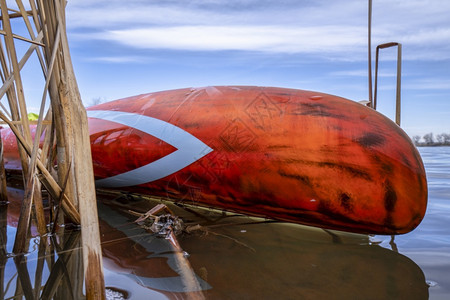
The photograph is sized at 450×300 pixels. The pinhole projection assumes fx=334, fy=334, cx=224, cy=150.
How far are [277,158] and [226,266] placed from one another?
0.67 m

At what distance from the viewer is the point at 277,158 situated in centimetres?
173

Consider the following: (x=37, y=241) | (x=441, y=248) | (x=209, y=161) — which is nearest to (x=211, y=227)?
(x=209, y=161)

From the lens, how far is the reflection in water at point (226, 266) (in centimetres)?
107

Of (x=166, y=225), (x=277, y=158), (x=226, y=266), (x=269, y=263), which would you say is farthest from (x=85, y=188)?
(x=277, y=158)

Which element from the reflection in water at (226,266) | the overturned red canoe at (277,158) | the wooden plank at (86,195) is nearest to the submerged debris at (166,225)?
the reflection in water at (226,266)

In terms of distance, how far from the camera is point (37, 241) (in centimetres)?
151

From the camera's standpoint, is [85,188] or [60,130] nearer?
[85,188]

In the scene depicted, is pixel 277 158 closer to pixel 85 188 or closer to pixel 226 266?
pixel 226 266

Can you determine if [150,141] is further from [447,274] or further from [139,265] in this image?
[447,274]

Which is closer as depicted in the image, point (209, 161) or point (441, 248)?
point (441, 248)

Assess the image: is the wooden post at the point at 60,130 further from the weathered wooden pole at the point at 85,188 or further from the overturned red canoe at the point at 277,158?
the overturned red canoe at the point at 277,158

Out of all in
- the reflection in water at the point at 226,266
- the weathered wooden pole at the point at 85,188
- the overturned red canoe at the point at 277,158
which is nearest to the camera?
the weathered wooden pole at the point at 85,188

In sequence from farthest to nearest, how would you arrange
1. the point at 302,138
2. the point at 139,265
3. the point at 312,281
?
the point at 302,138, the point at 139,265, the point at 312,281

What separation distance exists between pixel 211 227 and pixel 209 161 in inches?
14.4
